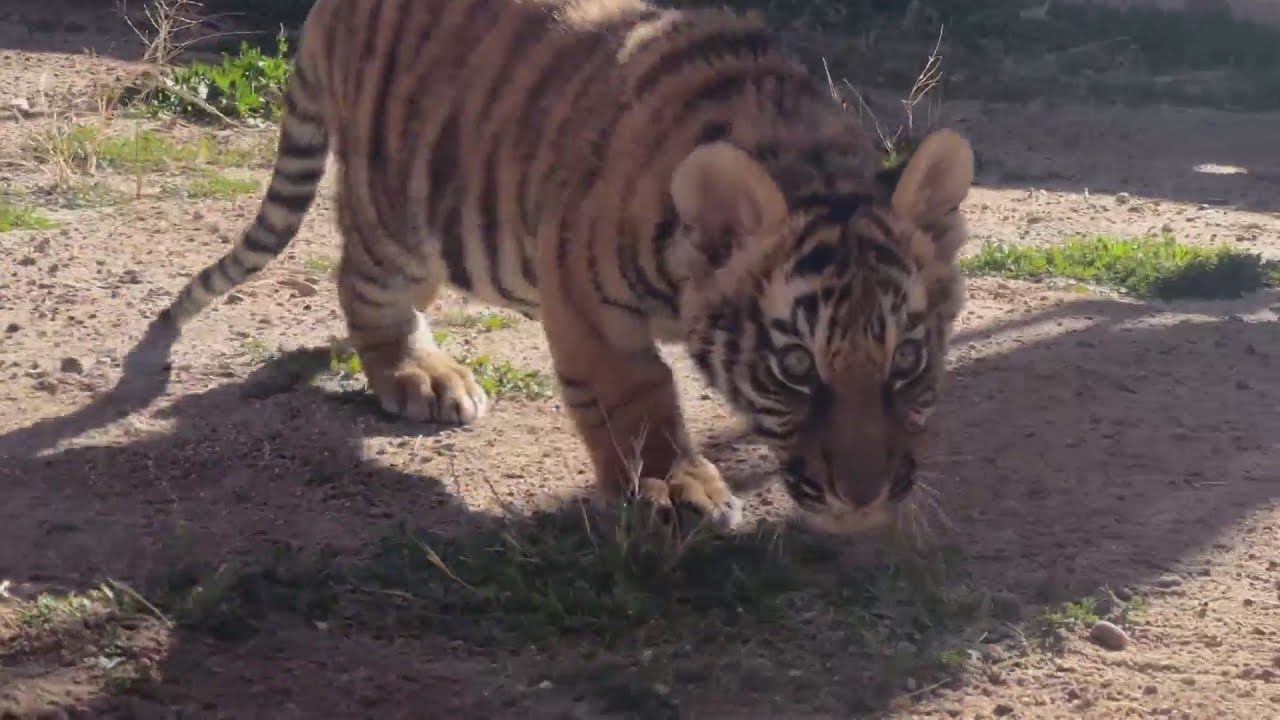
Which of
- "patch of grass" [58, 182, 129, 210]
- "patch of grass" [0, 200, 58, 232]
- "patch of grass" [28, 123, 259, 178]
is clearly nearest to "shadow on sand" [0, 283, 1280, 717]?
"patch of grass" [0, 200, 58, 232]

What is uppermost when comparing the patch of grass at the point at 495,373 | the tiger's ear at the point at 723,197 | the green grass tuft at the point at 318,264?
the tiger's ear at the point at 723,197

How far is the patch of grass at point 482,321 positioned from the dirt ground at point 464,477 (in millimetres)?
77

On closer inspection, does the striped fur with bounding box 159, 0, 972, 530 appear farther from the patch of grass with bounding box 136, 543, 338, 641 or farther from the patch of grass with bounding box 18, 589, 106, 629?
the patch of grass with bounding box 18, 589, 106, 629

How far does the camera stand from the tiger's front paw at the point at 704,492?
4.21 metres

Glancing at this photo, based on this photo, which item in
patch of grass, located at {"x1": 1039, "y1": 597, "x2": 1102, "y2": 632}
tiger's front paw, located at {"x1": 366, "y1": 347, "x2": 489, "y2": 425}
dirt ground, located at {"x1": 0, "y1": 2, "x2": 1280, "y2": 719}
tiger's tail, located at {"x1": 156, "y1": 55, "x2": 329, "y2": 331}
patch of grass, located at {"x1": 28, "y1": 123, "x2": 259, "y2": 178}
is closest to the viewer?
dirt ground, located at {"x1": 0, "y1": 2, "x2": 1280, "y2": 719}

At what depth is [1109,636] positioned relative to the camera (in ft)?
11.9

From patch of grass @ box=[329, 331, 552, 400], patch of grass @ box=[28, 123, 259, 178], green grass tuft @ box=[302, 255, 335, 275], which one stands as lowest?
patch of grass @ box=[329, 331, 552, 400]

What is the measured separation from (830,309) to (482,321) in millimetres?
2909

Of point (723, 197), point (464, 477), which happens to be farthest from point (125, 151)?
point (723, 197)

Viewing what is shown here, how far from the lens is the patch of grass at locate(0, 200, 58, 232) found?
677 cm

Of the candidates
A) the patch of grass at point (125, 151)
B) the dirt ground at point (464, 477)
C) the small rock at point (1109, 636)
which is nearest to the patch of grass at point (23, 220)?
the dirt ground at point (464, 477)

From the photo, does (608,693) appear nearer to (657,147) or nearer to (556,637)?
(556,637)

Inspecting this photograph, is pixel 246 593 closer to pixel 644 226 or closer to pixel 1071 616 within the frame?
pixel 644 226

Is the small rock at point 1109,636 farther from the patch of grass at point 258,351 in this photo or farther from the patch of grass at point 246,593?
the patch of grass at point 258,351
